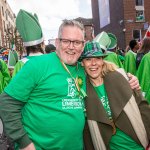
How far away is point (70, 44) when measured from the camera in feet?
8.89

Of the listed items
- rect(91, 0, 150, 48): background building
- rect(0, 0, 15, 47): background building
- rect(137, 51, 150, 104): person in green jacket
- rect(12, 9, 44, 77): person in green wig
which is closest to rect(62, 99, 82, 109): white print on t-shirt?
rect(12, 9, 44, 77): person in green wig

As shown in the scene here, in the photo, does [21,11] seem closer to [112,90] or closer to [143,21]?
[112,90]

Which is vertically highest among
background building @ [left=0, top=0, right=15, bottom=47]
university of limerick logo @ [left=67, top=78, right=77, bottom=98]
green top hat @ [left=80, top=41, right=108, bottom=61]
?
green top hat @ [left=80, top=41, right=108, bottom=61]

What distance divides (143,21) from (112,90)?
36652 mm

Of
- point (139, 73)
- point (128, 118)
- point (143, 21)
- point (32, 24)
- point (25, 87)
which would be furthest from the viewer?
point (143, 21)

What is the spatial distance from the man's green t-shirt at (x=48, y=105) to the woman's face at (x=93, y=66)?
0.37m

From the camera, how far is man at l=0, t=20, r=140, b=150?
98.4 inches

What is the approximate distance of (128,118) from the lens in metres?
2.89

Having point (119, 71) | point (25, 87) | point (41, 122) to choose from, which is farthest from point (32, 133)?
point (119, 71)

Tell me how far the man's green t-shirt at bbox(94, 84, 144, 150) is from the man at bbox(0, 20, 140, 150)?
0.32 m

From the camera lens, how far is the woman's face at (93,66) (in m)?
2.99

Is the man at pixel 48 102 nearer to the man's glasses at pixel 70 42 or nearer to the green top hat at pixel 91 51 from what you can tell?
the man's glasses at pixel 70 42

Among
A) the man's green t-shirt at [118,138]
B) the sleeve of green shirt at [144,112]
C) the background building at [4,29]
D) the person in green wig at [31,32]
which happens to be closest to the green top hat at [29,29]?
the person in green wig at [31,32]

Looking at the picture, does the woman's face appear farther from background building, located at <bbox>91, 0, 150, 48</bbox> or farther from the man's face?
background building, located at <bbox>91, 0, 150, 48</bbox>
